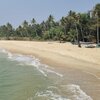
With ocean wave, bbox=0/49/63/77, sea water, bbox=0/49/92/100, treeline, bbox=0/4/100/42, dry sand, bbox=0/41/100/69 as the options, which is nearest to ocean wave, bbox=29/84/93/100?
sea water, bbox=0/49/92/100

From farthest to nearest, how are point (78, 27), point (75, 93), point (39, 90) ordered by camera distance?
1. point (78, 27)
2. point (39, 90)
3. point (75, 93)

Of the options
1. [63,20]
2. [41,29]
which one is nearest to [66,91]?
[63,20]

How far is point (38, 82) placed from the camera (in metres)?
23.9

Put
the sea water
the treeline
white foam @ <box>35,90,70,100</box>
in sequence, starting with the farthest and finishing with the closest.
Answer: the treeline < the sea water < white foam @ <box>35,90,70,100</box>

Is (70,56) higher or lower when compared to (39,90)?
lower

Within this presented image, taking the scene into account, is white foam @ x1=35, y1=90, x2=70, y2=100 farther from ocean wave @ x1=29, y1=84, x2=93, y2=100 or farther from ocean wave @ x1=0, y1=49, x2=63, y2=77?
ocean wave @ x1=0, y1=49, x2=63, y2=77

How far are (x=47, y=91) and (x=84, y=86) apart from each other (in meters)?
2.78

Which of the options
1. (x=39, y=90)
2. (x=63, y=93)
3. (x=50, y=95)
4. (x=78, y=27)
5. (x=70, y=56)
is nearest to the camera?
(x=50, y=95)

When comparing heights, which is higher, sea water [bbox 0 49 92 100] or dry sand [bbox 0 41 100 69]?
sea water [bbox 0 49 92 100]

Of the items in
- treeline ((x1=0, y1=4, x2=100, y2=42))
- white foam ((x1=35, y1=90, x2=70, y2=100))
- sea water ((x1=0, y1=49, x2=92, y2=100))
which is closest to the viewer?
white foam ((x1=35, y1=90, x2=70, y2=100))

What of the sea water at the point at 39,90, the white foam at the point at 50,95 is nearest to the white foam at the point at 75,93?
the sea water at the point at 39,90

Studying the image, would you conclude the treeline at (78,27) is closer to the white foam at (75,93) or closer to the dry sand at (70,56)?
the dry sand at (70,56)

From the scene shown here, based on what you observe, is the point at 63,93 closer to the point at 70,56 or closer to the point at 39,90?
the point at 39,90

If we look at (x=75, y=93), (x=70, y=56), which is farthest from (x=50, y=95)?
(x=70, y=56)
